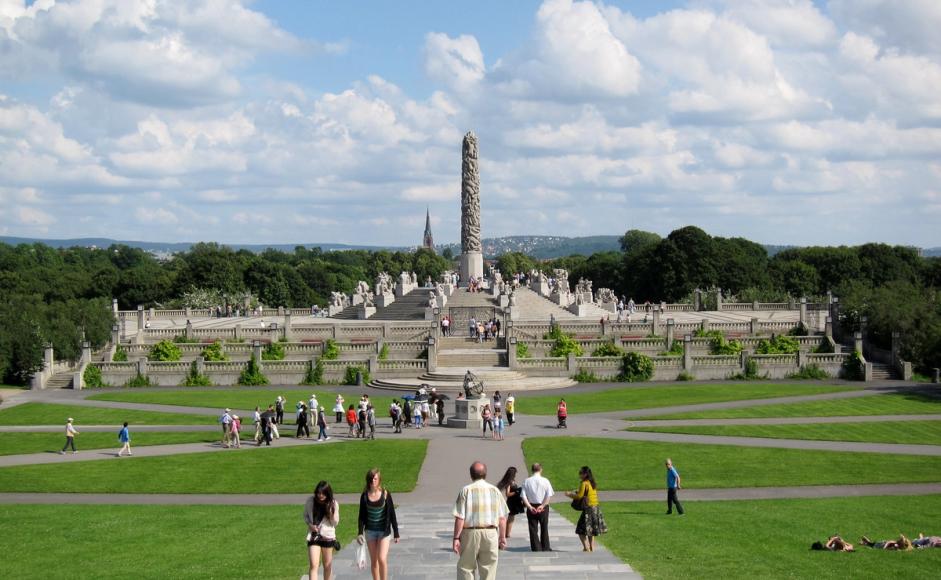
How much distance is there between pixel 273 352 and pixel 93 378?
10.5 m

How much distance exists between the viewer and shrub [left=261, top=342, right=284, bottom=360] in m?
62.1

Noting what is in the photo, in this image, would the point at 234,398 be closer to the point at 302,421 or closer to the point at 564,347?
the point at 302,421

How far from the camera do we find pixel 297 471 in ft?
108

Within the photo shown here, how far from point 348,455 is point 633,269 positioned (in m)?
101

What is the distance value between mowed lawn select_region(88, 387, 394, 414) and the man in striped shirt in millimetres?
32794

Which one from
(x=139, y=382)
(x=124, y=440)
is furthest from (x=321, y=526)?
(x=139, y=382)

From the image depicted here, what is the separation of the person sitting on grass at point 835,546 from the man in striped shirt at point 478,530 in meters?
9.54

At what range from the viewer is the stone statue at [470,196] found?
97688 millimetres

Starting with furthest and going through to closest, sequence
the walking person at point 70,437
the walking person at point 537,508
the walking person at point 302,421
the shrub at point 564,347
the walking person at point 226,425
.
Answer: the shrub at point 564,347, the walking person at point 302,421, the walking person at point 226,425, the walking person at point 70,437, the walking person at point 537,508

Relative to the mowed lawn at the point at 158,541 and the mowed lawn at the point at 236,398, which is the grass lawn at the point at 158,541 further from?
the mowed lawn at the point at 236,398

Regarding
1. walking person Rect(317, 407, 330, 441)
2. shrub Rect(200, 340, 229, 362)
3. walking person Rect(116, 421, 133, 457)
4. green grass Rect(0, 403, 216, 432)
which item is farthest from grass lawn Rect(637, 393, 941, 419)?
shrub Rect(200, 340, 229, 362)

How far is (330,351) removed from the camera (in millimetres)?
62781

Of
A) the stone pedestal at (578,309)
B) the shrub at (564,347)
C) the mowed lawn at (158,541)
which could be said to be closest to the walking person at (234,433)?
the mowed lawn at (158,541)

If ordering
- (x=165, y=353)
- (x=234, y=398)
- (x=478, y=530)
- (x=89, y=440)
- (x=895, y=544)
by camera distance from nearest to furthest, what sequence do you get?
1. (x=478, y=530)
2. (x=895, y=544)
3. (x=89, y=440)
4. (x=234, y=398)
5. (x=165, y=353)
